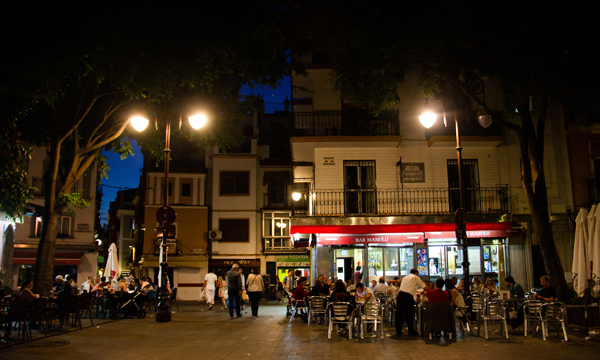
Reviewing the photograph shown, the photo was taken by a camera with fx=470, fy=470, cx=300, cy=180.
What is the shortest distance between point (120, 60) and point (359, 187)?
37.5 ft

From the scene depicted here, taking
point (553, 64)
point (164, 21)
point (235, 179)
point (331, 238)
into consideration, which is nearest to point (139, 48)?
point (164, 21)

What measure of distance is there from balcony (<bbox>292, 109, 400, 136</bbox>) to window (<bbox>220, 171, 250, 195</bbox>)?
1458cm

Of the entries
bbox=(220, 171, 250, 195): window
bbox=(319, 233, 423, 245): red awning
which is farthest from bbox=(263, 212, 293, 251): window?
bbox=(319, 233, 423, 245): red awning

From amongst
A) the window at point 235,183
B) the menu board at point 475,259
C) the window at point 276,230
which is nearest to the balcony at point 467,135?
the menu board at point 475,259

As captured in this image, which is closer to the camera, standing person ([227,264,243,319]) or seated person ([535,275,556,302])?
seated person ([535,275,556,302])

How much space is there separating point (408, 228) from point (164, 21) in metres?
12.1

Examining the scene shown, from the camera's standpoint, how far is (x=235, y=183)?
35031 millimetres

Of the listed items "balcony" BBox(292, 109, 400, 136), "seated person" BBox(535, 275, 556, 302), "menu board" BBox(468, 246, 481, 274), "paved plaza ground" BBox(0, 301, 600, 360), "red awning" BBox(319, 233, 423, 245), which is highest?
"balcony" BBox(292, 109, 400, 136)

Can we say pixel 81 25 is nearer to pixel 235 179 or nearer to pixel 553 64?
pixel 553 64

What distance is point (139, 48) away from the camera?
42.1 ft

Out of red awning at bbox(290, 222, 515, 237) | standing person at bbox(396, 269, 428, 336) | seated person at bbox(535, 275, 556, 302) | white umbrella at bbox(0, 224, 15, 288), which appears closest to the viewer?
standing person at bbox(396, 269, 428, 336)

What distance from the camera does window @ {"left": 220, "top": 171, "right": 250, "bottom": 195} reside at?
1374 inches

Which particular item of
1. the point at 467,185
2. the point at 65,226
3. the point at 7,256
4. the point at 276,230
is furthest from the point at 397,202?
the point at 65,226

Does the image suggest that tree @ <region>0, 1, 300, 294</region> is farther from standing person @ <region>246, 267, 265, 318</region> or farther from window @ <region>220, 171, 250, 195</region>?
window @ <region>220, 171, 250, 195</region>
